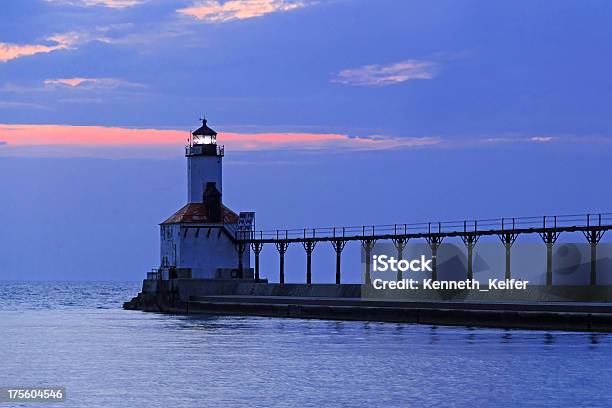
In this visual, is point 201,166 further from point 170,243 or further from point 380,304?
point 380,304

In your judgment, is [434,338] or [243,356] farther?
[434,338]

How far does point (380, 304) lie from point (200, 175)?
71.4 ft

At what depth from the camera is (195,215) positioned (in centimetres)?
8362

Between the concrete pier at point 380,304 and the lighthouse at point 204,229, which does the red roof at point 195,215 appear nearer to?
the lighthouse at point 204,229

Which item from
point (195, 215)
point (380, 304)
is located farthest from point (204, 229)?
point (380, 304)

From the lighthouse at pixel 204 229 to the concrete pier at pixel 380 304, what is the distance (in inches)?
53.7

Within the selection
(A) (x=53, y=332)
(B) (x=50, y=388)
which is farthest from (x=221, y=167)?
(B) (x=50, y=388)

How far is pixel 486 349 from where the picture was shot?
49000 millimetres

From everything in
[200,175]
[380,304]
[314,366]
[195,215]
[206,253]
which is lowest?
[314,366]

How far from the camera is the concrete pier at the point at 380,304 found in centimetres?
5562

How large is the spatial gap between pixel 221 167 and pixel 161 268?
25.1ft

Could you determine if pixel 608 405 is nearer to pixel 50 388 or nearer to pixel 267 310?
pixel 50 388

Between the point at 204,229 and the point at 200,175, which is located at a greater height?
the point at 200,175

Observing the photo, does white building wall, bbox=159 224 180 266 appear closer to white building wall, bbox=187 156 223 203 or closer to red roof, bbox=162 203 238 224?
red roof, bbox=162 203 238 224
